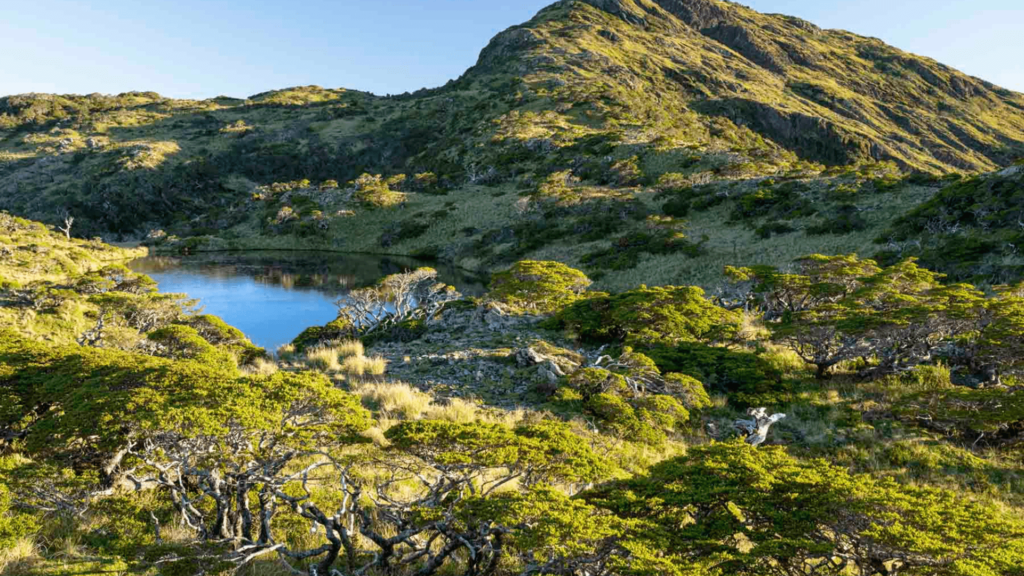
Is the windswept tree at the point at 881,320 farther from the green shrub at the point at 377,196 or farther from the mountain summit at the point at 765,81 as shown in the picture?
the mountain summit at the point at 765,81

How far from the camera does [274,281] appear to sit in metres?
46.0

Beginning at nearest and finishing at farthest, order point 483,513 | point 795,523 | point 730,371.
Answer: point 483,513
point 795,523
point 730,371

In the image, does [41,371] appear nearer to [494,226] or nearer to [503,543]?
[503,543]

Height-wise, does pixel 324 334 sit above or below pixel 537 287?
below

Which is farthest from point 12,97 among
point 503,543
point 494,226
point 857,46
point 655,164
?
point 857,46

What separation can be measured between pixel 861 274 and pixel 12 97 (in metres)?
178

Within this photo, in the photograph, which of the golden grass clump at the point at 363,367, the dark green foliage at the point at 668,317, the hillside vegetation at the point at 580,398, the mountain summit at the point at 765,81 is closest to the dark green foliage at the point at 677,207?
the hillside vegetation at the point at 580,398

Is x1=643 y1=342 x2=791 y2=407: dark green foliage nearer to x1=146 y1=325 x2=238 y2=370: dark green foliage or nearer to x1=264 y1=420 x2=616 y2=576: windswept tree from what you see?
x1=264 y1=420 x2=616 y2=576: windswept tree

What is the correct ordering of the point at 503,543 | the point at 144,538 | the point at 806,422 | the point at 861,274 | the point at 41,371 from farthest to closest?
the point at 861,274 → the point at 806,422 → the point at 41,371 → the point at 144,538 → the point at 503,543

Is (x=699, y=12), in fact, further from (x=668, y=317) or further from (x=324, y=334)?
(x=324, y=334)

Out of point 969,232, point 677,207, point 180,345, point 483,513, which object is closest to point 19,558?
point 483,513

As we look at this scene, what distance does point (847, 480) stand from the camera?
18.9ft

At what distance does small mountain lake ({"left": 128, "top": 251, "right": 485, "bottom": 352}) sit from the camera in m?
32.7

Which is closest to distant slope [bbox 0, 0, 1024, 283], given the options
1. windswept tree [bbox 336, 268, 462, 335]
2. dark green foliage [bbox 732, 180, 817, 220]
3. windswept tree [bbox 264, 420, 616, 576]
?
dark green foliage [bbox 732, 180, 817, 220]
